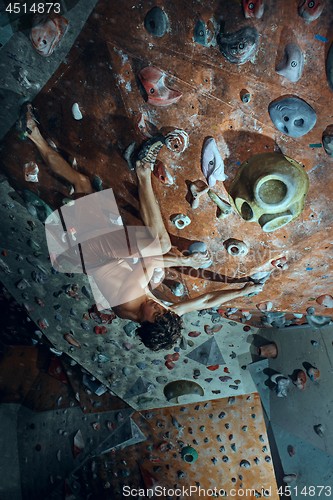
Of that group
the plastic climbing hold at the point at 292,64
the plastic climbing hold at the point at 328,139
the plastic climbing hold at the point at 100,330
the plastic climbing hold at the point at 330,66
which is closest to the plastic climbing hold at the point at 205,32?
the plastic climbing hold at the point at 292,64

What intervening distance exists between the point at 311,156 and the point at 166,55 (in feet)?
2.08

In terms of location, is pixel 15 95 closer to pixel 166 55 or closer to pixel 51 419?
pixel 166 55

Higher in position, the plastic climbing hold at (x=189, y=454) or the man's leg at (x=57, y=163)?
the man's leg at (x=57, y=163)

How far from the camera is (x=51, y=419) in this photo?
8.87 feet

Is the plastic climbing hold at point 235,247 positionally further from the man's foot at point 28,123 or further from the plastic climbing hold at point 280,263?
the man's foot at point 28,123

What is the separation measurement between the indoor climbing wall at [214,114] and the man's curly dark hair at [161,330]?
36cm

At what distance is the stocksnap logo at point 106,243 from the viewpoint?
6.31ft

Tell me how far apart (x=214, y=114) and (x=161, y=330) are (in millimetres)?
858

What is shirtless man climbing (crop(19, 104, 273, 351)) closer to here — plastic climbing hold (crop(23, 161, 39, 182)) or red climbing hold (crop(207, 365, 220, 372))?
plastic climbing hold (crop(23, 161, 39, 182))

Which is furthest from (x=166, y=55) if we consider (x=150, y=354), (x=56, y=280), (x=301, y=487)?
(x=301, y=487)

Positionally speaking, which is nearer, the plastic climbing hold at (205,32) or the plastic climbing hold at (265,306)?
the plastic climbing hold at (205,32)

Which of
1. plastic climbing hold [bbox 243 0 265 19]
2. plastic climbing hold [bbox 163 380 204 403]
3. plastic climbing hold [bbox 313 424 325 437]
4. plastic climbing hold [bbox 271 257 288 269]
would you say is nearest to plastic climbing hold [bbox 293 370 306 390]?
plastic climbing hold [bbox 313 424 325 437]

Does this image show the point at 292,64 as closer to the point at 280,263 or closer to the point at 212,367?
the point at 280,263

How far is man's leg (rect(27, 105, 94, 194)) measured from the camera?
1.87 m
